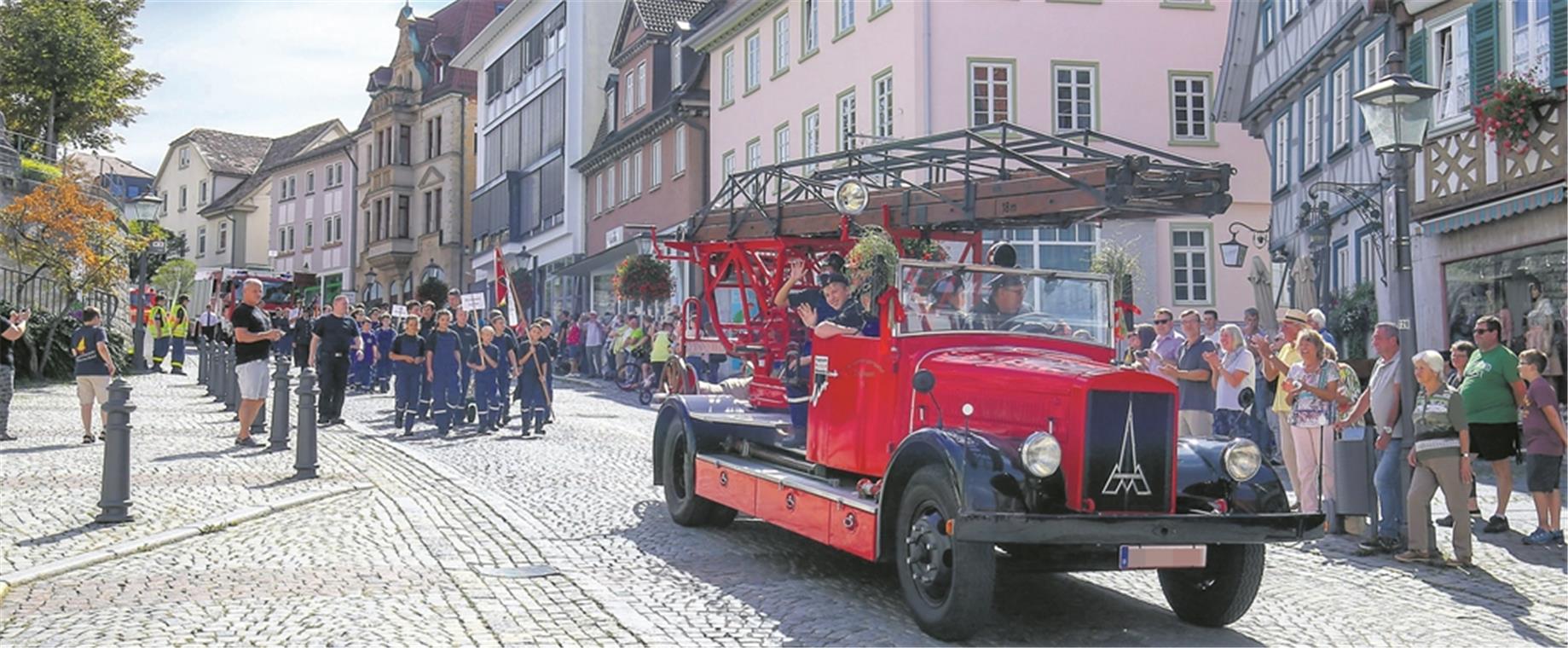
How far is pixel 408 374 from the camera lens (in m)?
19.3

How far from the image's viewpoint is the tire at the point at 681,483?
1060 centimetres

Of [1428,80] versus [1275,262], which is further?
[1275,262]

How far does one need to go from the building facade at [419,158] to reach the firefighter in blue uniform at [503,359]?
41393 mm

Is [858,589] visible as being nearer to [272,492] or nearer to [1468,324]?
[272,492]

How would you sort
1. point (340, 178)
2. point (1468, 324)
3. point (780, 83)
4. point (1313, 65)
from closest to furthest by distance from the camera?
point (1468, 324)
point (1313, 65)
point (780, 83)
point (340, 178)

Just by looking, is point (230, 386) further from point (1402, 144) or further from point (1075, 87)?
point (1402, 144)

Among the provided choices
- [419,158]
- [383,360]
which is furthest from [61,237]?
[419,158]

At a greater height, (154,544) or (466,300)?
(466,300)

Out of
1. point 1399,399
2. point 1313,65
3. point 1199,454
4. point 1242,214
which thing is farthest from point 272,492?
point 1242,214

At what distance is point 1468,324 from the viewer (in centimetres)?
1927

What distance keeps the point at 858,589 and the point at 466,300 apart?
913 inches

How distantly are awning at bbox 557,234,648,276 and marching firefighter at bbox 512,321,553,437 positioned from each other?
63.3 ft

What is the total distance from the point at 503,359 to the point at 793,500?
38.0 feet

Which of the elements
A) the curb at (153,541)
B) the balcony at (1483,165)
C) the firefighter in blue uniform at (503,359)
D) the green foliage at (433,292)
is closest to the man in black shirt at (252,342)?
the curb at (153,541)
